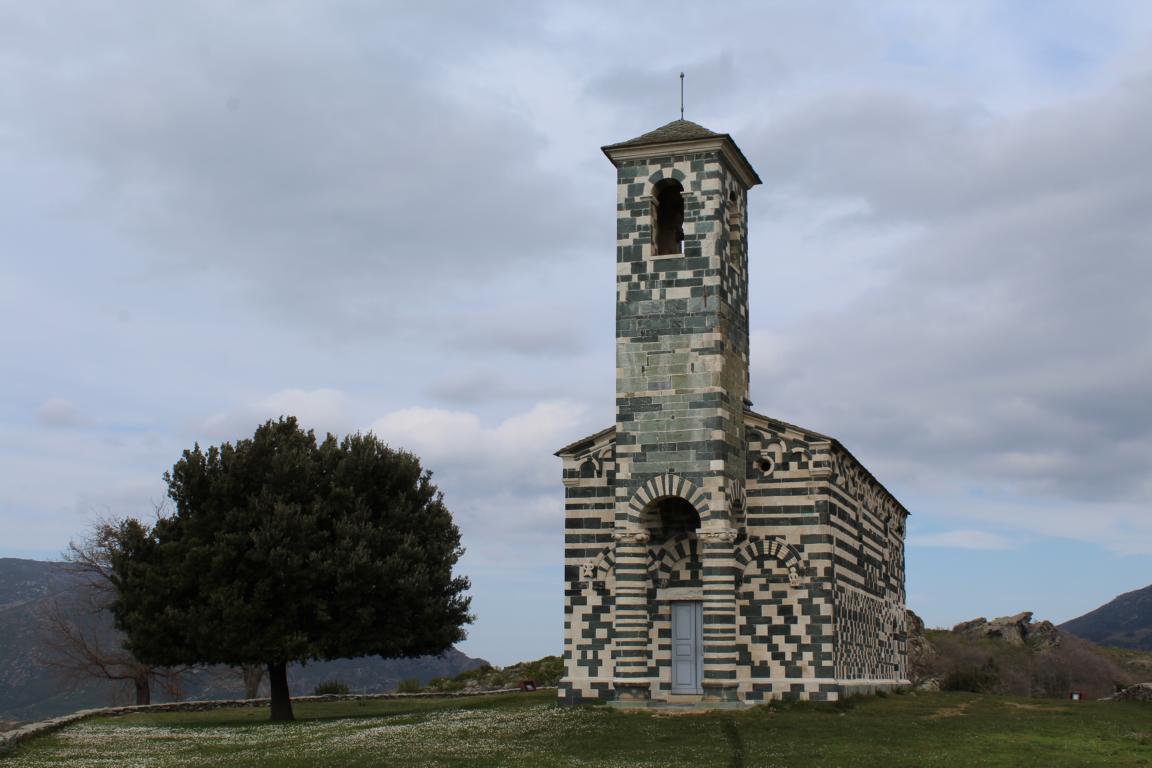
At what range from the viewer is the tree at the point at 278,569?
114ft

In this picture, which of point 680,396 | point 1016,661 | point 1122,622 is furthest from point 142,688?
point 1122,622

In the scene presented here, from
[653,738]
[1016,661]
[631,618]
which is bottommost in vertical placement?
[653,738]

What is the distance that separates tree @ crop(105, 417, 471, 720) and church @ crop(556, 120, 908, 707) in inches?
232

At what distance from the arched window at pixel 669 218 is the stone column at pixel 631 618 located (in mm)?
8934

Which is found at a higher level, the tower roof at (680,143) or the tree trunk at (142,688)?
the tower roof at (680,143)

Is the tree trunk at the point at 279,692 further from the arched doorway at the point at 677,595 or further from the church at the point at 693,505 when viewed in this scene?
the arched doorway at the point at 677,595

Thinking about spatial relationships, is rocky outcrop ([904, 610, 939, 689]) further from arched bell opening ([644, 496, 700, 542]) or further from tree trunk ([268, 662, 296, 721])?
tree trunk ([268, 662, 296, 721])

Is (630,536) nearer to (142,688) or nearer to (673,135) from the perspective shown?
(673,135)

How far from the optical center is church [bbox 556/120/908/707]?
106ft

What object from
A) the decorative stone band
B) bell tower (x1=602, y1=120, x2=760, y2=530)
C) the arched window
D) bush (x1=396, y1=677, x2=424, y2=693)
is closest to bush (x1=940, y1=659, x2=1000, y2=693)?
the decorative stone band

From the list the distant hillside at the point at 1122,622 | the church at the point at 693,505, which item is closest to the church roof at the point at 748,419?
the church at the point at 693,505

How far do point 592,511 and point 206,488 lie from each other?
11.8 meters

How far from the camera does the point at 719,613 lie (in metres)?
31.6

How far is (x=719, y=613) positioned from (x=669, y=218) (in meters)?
12.7
